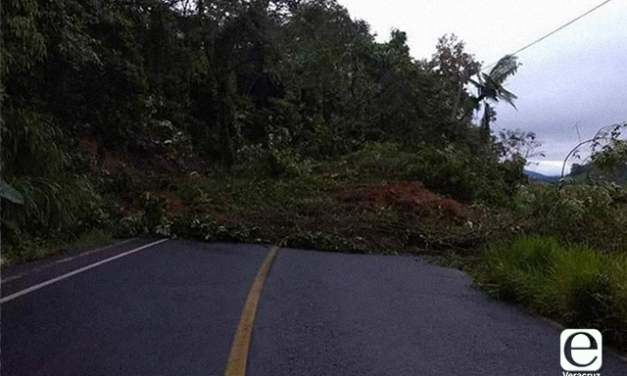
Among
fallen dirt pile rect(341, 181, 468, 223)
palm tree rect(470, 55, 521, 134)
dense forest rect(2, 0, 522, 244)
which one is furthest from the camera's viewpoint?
palm tree rect(470, 55, 521, 134)

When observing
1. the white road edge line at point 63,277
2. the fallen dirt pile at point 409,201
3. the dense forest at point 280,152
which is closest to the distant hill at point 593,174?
the dense forest at point 280,152

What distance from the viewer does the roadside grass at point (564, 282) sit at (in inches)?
224

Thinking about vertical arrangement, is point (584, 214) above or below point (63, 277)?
above

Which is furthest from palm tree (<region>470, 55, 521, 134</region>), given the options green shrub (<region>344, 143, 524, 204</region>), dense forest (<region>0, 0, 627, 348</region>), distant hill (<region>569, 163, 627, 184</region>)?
distant hill (<region>569, 163, 627, 184</region>)

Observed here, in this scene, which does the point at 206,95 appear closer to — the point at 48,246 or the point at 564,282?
the point at 48,246

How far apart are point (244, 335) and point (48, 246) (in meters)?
6.10

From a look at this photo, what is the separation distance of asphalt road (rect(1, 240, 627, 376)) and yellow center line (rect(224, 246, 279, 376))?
62 mm

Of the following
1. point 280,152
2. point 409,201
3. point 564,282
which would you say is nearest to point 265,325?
point 564,282

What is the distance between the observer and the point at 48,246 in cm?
1037

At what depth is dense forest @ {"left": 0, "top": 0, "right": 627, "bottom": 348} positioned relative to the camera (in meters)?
9.20

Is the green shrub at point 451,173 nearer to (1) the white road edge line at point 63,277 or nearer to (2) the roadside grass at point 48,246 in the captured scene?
(2) the roadside grass at point 48,246

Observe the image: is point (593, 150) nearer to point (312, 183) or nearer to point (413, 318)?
point (413, 318)

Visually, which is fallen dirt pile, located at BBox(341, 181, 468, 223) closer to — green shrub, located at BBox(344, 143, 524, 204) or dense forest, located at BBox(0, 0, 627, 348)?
dense forest, located at BBox(0, 0, 627, 348)

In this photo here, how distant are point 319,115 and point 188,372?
31309 millimetres
